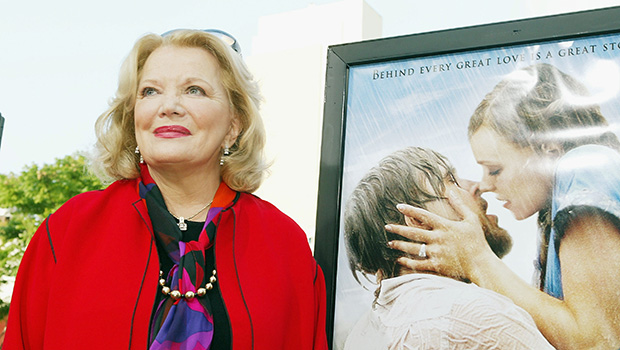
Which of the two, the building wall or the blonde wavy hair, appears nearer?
the blonde wavy hair

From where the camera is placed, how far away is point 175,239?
5.36 feet

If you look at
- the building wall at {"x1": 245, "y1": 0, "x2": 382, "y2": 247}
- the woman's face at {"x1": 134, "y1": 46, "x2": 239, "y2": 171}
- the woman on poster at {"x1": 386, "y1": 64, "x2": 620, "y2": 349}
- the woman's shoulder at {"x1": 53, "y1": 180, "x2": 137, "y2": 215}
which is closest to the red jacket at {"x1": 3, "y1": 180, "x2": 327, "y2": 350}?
the woman's shoulder at {"x1": 53, "y1": 180, "x2": 137, "y2": 215}

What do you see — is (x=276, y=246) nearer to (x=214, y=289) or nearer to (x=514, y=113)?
(x=214, y=289)

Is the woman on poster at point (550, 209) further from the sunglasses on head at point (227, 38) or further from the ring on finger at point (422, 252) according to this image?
the sunglasses on head at point (227, 38)

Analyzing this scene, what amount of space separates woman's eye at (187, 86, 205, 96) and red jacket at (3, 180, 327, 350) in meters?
0.34

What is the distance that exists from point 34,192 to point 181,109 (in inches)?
572

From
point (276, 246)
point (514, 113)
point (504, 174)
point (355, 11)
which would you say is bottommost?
point (276, 246)

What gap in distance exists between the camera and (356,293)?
184 centimetres

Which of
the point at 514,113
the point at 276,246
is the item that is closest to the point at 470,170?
the point at 514,113

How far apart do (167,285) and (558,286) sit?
1.08 meters

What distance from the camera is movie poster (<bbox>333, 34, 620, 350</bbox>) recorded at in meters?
1.64

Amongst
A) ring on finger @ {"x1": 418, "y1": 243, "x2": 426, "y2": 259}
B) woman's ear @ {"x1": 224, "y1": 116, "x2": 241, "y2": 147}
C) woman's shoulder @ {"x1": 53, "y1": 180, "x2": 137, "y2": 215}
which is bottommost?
ring on finger @ {"x1": 418, "y1": 243, "x2": 426, "y2": 259}

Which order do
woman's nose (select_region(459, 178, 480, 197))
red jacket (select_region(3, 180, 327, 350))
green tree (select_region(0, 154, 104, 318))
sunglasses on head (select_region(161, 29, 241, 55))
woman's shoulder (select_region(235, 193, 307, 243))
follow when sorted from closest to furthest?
red jacket (select_region(3, 180, 327, 350))
woman's nose (select_region(459, 178, 480, 197))
woman's shoulder (select_region(235, 193, 307, 243))
sunglasses on head (select_region(161, 29, 241, 55))
green tree (select_region(0, 154, 104, 318))

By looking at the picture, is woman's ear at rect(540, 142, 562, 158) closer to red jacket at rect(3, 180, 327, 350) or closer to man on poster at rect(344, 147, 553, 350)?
A: man on poster at rect(344, 147, 553, 350)
